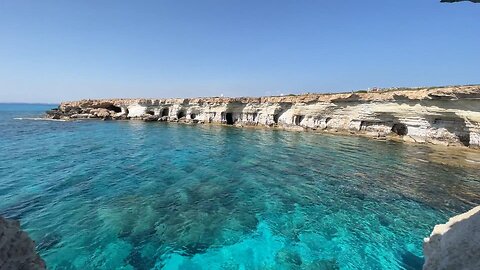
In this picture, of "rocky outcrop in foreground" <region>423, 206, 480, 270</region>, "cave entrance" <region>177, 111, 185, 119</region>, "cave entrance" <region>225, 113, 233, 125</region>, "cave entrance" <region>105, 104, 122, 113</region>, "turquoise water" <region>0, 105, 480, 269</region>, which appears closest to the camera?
"rocky outcrop in foreground" <region>423, 206, 480, 270</region>

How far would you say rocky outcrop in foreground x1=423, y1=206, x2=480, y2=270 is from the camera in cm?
619

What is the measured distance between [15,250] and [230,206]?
1040 centimetres

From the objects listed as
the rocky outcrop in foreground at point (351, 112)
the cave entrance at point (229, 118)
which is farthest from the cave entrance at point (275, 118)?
the cave entrance at point (229, 118)

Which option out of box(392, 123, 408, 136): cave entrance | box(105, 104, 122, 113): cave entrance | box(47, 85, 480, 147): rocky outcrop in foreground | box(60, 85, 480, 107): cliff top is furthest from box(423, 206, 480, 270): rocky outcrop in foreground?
box(105, 104, 122, 113): cave entrance

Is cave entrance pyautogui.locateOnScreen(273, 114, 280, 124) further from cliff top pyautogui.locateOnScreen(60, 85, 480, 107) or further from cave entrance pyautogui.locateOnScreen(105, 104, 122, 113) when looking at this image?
cave entrance pyautogui.locateOnScreen(105, 104, 122, 113)

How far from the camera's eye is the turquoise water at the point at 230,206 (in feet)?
33.1

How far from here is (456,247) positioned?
672cm

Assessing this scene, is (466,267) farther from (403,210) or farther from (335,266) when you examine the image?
(403,210)

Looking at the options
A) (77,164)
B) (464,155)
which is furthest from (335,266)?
(464,155)

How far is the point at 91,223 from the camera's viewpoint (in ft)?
40.2

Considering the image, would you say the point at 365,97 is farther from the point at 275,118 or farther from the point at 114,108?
the point at 114,108

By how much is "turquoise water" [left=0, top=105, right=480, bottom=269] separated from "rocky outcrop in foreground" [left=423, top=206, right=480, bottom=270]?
248 cm

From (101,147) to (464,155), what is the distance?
39435 millimetres

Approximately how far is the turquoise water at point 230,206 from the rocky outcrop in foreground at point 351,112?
7.93 meters
